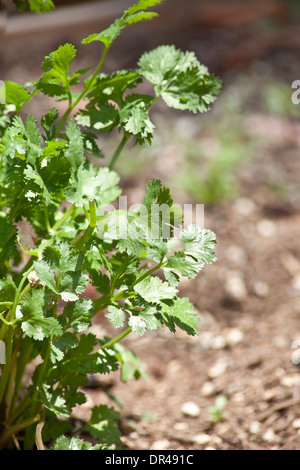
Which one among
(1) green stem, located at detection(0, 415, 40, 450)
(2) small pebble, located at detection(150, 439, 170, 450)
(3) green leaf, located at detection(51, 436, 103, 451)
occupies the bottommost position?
(3) green leaf, located at detection(51, 436, 103, 451)

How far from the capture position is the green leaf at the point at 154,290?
1.05 meters

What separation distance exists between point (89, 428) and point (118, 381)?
1.62ft

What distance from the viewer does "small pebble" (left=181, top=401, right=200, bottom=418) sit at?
1642 mm

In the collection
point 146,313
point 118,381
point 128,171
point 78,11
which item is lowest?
point 146,313

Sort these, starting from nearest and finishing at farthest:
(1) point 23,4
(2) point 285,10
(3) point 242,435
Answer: (1) point 23,4 → (3) point 242,435 → (2) point 285,10

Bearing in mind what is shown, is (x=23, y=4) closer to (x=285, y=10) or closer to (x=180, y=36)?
(x=180, y=36)

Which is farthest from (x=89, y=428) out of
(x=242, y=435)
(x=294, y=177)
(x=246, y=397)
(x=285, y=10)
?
(x=285, y=10)

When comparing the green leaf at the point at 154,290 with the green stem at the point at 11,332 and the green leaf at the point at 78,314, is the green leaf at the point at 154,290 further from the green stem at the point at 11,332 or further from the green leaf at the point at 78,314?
the green stem at the point at 11,332

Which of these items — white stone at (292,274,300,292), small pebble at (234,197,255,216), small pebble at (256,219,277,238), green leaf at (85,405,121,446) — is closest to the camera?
green leaf at (85,405,121,446)

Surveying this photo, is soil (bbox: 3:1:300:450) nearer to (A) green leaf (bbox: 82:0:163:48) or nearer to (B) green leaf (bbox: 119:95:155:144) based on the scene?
(B) green leaf (bbox: 119:95:155:144)

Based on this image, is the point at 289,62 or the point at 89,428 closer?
the point at 89,428

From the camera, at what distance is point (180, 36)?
14.3 feet

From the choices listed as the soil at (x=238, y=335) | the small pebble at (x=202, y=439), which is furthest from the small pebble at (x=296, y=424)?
the small pebble at (x=202, y=439)

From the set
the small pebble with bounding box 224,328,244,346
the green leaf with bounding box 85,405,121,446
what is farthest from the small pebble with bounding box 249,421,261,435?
the small pebble with bounding box 224,328,244,346
